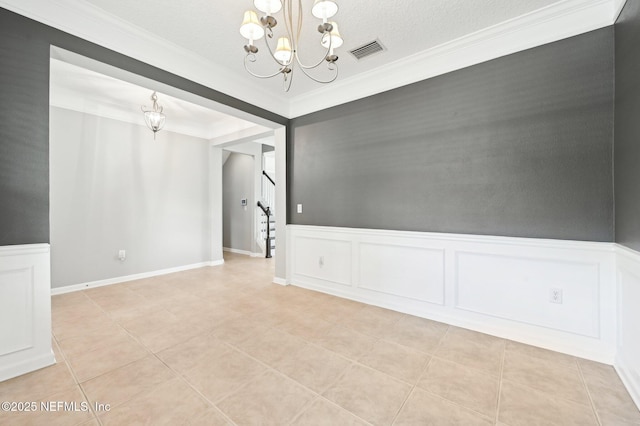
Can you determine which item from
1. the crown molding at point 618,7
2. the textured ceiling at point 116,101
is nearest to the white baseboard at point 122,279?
the textured ceiling at point 116,101

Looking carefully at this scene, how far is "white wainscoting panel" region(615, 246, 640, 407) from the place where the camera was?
163 cm

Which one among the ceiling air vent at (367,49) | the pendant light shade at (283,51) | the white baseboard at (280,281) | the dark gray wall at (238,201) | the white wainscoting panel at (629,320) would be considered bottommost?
the white baseboard at (280,281)

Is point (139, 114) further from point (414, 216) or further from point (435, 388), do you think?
point (435, 388)

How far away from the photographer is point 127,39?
2.38 m

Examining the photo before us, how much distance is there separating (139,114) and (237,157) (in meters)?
2.65

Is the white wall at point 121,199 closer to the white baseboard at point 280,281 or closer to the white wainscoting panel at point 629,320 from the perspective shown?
the white baseboard at point 280,281

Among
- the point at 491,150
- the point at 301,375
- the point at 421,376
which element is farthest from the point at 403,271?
the point at 301,375

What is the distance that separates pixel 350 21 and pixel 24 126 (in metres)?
2.71

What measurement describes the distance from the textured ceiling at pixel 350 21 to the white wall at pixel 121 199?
2.51m

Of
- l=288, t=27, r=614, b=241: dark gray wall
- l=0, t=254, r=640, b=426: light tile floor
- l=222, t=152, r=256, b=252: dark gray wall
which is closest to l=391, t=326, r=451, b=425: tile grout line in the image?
l=0, t=254, r=640, b=426: light tile floor

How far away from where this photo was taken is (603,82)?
2049mm

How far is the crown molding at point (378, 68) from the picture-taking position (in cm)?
205

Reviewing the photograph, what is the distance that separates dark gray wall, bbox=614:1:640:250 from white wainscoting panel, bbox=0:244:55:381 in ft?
13.6

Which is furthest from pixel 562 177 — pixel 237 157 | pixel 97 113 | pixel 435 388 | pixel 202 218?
pixel 237 157
